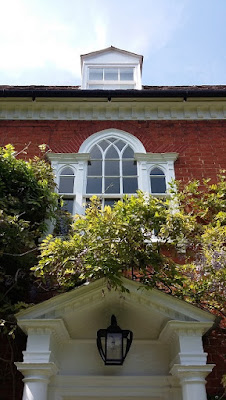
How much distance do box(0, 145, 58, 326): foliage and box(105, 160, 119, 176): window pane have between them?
136cm

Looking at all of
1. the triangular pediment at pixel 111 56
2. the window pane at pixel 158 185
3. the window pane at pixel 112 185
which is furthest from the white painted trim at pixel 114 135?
the triangular pediment at pixel 111 56

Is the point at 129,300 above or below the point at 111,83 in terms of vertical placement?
below

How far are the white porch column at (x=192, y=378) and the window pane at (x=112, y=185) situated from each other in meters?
4.25

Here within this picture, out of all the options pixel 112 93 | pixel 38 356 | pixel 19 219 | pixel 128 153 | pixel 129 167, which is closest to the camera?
pixel 38 356

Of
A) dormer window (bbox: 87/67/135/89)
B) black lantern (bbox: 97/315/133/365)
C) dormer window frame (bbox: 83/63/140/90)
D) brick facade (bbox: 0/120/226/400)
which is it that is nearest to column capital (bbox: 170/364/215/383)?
black lantern (bbox: 97/315/133/365)

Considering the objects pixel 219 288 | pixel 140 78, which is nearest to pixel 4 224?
pixel 219 288

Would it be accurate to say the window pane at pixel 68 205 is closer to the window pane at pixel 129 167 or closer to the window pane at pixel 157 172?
the window pane at pixel 129 167

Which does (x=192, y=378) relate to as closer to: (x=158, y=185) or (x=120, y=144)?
(x=158, y=185)

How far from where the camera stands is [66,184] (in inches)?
339

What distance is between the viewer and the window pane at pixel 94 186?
28.0 feet

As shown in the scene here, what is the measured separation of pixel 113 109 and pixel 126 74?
1.88 meters

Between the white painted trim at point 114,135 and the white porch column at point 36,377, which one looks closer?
the white porch column at point 36,377

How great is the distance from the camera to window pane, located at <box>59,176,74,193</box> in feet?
27.9

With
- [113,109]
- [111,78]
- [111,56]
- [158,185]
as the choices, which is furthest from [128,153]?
[111,56]
